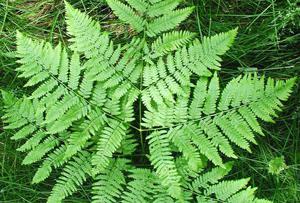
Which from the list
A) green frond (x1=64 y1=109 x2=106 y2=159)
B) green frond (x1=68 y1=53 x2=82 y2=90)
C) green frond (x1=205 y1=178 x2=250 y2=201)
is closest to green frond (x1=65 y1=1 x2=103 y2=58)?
green frond (x1=68 y1=53 x2=82 y2=90)

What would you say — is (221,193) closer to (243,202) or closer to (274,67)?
(243,202)

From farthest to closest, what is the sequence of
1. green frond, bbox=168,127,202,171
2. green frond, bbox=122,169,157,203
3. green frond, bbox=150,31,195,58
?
green frond, bbox=122,169,157,203 → green frond, bbox=150,31,195,58 → green frond, bbox=168,127,202,171

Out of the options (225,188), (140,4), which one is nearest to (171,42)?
(140,4)

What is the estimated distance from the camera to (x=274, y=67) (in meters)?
4.27

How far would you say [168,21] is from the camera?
373cm

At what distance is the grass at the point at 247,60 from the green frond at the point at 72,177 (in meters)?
0.48

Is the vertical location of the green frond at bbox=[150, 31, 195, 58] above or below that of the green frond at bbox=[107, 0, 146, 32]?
below

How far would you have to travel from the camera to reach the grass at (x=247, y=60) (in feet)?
13.8

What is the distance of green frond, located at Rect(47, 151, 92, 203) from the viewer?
12.5ft

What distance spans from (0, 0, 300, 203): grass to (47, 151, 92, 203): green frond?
1.58 ft

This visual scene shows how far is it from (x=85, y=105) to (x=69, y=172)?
1.94 ft

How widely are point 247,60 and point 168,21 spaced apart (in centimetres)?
102

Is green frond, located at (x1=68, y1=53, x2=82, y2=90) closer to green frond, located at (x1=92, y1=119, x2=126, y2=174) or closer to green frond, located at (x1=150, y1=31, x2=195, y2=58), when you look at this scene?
green frond, located at (x1=92, y1=119, x2=126, y2=174)

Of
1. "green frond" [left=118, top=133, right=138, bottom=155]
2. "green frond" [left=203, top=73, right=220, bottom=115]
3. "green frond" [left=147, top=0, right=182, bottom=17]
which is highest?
"green frond" [left=147, top=0, right=182, bottom=17]
